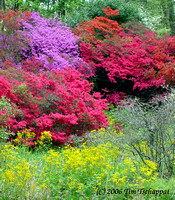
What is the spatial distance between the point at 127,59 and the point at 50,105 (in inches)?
182

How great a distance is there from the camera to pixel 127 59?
1071cm

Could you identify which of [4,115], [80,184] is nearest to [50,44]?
[4,115]

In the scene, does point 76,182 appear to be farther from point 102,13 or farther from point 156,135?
point 102,13

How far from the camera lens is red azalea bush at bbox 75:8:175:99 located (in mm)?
10438

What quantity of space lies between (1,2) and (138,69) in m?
5.65

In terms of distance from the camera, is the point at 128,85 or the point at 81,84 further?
the point at 128,85

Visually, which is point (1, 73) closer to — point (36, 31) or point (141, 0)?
point (36, 31)

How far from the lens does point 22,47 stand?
9.74 meters

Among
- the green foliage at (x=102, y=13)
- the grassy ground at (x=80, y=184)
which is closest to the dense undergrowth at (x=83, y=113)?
the grassy ground at (x=80, y=184)

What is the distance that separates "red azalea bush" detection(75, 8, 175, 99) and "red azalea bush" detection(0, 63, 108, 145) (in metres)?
2.92

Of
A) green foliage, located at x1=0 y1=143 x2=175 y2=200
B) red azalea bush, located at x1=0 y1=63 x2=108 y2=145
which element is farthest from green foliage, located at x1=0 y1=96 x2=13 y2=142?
green foliage, located at x1=0 y1=143 x2=175 y2=200

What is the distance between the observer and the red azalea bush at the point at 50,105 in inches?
254

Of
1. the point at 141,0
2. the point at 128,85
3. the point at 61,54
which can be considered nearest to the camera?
the point at 61,54

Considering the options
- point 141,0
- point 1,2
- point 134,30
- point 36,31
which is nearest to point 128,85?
point 134,30
